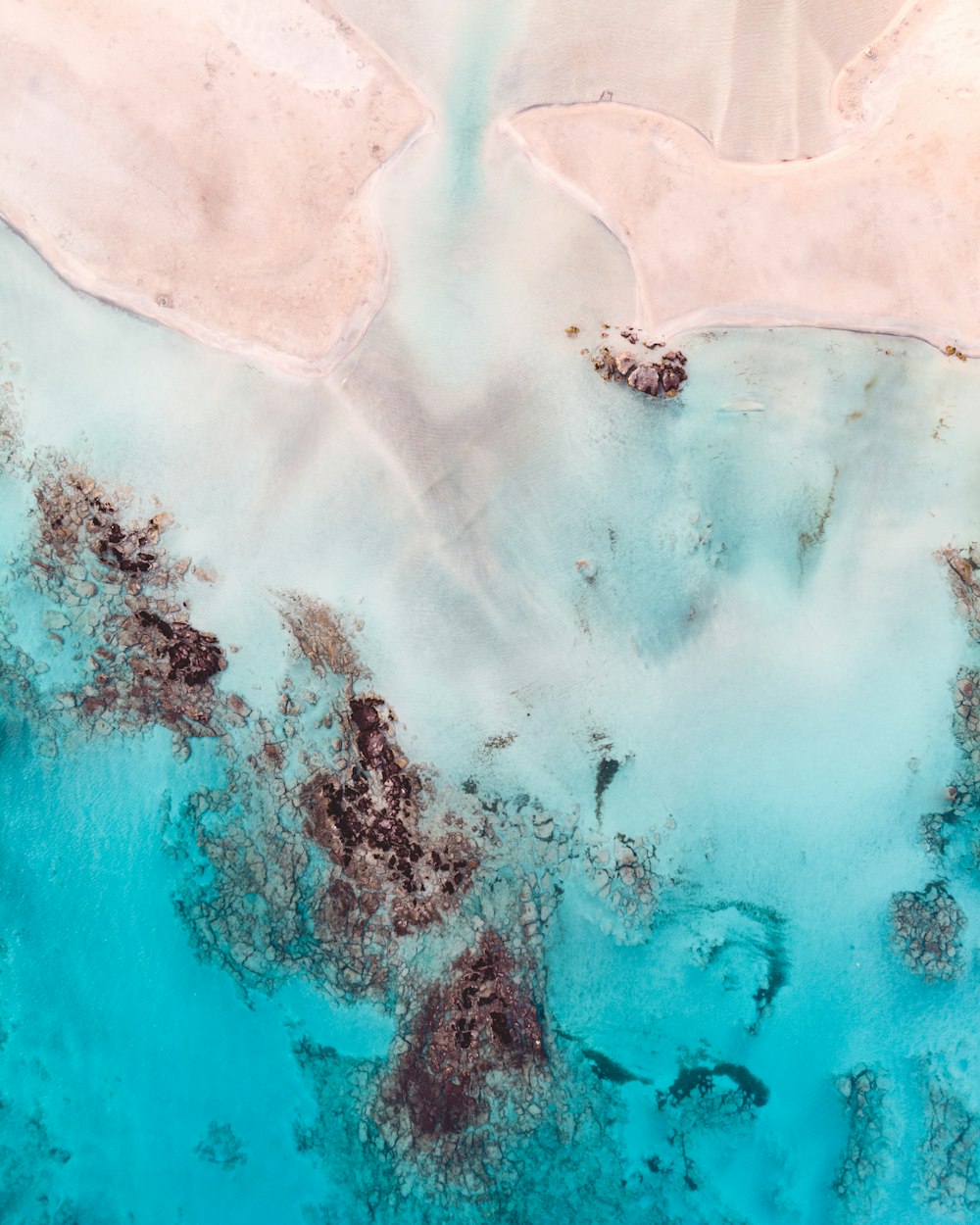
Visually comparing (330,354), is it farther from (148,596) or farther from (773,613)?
(773,613)

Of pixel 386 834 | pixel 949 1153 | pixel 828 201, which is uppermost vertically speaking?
pixel 828 201

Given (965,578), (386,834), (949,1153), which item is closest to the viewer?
(949,1153)

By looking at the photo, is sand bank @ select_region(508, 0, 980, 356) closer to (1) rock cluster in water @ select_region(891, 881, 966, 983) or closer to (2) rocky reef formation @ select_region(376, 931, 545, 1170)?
(1) rock cluster in water @ select_region(891, 881, 966, 983)

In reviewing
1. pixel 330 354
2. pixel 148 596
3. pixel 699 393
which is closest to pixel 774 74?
pixel 699 393

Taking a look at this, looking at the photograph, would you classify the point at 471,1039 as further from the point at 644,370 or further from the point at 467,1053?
the point at 644,370

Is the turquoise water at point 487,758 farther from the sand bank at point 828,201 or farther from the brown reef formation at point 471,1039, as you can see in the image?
the sand bank at point 828,201

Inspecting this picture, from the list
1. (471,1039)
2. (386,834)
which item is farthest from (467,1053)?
(386,834)
